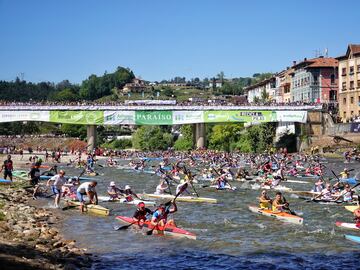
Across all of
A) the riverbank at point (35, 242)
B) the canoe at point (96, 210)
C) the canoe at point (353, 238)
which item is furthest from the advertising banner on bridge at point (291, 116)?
the canoe at point (353, 238)

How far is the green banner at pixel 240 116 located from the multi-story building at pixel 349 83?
13.1 m

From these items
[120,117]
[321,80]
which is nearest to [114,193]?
[120,117]

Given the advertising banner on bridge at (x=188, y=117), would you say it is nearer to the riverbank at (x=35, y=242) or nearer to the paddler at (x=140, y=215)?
the riverbank at (x=35, y=242)

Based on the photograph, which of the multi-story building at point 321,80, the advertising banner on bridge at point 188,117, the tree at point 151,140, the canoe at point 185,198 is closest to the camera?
the canoe at point 185,198

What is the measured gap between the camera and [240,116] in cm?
8038

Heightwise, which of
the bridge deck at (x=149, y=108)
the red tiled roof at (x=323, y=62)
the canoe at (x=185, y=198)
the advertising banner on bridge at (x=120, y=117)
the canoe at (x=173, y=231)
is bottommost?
the canoe at (x=185, y=198)

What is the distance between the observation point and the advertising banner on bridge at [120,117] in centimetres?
8000

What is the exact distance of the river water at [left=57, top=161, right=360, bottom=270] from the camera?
17.2m

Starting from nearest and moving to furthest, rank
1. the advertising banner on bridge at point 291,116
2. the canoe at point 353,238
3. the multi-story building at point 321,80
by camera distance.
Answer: the canoe at point 353,238 < the advertising banner on bridge at point 291,116 < the multi-story building at point 321,80

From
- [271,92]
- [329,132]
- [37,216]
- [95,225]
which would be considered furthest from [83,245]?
[271,92]

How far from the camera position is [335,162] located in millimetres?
64125

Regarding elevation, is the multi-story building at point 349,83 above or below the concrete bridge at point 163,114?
above

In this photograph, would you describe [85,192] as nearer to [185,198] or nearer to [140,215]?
[140,215]

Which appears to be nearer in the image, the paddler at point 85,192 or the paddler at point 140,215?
the paddler at point 140,215
